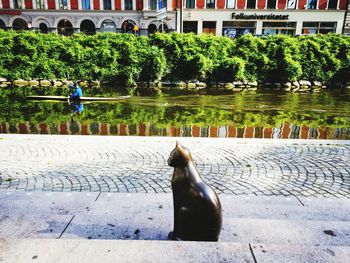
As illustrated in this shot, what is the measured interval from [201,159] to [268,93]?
1518 centimetres

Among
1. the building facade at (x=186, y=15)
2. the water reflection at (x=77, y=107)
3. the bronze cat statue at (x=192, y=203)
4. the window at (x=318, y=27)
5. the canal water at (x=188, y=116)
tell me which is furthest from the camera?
the window at (x=318, y=27)

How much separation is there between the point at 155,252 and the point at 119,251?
11.3 inches

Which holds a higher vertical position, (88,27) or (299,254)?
(88,27)

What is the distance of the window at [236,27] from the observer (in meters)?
39.8

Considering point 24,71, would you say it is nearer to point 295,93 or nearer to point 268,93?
point 268,93


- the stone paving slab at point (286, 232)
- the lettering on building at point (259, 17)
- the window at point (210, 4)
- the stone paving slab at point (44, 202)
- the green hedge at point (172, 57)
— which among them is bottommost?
the stone paving slab at point (44, 202)

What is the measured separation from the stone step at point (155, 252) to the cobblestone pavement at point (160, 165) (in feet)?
9.32

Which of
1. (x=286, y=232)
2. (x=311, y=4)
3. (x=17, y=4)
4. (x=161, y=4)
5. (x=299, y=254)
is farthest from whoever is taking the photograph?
(x=17, y=4)

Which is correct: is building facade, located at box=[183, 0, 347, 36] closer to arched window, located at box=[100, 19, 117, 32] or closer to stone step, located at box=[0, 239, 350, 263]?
arched window, located at box=[100, 19, 117, 32]

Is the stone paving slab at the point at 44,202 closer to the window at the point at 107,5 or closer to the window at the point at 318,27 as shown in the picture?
the window at the point at 107,5

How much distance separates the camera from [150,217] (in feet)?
12.7

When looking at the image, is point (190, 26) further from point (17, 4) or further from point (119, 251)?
point (119, 251)

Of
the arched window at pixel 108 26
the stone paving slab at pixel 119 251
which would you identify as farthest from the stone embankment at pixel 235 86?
the arched window at pixel 108 26

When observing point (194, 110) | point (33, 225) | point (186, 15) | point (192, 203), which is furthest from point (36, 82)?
point (186, 15)
